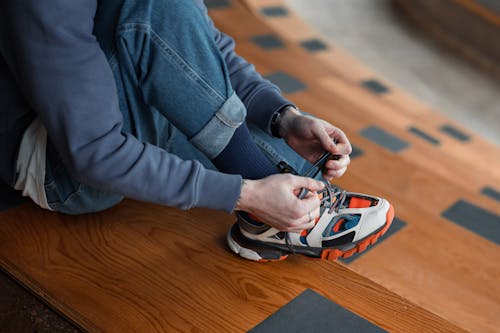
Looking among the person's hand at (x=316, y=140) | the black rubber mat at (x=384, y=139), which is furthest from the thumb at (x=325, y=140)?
the black rubber mat at (x=384, y=139)

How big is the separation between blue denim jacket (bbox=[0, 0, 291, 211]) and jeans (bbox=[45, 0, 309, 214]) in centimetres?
2

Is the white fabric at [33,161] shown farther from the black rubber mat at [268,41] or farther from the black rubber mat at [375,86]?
the black rubber mat at [375,86]

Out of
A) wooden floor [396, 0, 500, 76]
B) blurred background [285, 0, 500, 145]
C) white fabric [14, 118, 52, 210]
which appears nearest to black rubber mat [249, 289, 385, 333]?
white fabric [14, 118, 52, 210]

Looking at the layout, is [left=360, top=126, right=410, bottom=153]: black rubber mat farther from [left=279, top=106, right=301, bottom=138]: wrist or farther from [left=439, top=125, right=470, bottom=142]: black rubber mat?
[left=279, top=106, right=301, bottom=138]: wrist

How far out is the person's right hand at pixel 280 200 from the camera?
1.05 metres

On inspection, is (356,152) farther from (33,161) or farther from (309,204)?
(33,161)

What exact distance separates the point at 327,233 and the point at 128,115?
441 millimetres

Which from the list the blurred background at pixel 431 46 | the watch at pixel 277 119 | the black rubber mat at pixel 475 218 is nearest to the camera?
the watch at pixel 277 119

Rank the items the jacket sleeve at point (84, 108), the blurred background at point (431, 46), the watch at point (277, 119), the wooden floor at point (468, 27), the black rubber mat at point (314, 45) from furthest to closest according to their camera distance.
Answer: the wooden floor at point (468, 27) < the blurred background at point (431, 46) < the black rubber mat at point (314, 45) < the watch at point (277, 119) < the jacket sleeve at point (84, 108)

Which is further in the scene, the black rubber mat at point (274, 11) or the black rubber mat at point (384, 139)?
the black rubber mat at point (274, 11)

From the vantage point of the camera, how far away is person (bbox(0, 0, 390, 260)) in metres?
0.91

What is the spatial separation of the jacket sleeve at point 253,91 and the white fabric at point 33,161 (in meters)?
0.42

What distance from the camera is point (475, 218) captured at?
185cm

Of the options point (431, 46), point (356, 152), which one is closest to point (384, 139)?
point (356, 152)
